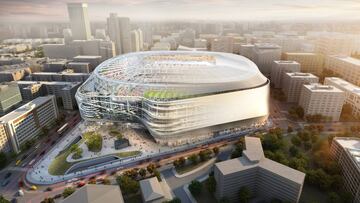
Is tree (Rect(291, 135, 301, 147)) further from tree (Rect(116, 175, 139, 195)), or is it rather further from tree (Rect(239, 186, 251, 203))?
tree (Rect(116, 175, 139, 195))

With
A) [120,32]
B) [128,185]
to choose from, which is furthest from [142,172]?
[120,32]

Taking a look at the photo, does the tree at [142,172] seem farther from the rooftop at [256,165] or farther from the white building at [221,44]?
A: the white building at [221,44]

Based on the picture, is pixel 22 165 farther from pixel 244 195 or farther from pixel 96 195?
pixel 244 195

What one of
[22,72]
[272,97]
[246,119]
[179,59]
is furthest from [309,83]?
[22,72]

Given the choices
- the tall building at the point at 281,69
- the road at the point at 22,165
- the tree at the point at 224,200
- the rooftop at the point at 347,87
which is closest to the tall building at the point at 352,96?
the rooftop at the point at 347,87

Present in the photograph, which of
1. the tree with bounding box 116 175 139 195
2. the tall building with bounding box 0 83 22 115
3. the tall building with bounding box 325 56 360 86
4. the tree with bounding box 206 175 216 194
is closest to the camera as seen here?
the tree with bounding box 116 175 139 195

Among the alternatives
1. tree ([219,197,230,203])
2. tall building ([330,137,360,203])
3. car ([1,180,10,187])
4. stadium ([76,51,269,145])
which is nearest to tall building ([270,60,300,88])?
stadium ([76,51,269,145])
